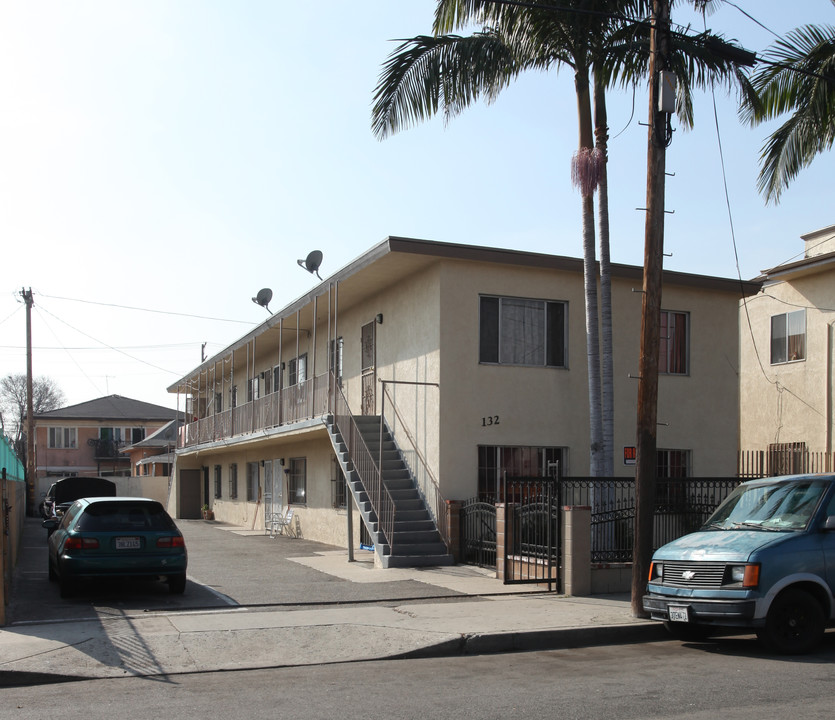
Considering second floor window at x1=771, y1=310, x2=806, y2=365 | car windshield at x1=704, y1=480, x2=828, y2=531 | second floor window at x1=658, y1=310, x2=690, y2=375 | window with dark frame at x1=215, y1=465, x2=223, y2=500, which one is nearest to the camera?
car windshield at x1=704, y1=480, x2=828, y2=531

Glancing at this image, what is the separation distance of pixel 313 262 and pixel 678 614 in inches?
587

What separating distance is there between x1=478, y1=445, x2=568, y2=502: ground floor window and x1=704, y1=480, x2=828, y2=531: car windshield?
683 cm

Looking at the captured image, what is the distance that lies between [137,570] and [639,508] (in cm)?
694

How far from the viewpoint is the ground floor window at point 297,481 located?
25438mm

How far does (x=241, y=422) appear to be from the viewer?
27.9 metres

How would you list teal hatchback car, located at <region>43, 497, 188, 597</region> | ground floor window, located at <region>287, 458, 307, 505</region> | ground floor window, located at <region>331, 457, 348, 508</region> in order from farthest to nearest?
1. ground floor window, located at <region>287, 458, 307, 505</region>
2. ground floor window, located at <region>331, 457, 348, 508</region>
3. teal hatchback car, located at <region>43, 497, 188, 597</region>

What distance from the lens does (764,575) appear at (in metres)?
9.08

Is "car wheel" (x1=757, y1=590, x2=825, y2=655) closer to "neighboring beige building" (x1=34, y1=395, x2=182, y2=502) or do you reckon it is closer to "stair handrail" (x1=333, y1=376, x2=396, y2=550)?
"stair handrail" (x1=333, y1=376, x2=396, y2=550)

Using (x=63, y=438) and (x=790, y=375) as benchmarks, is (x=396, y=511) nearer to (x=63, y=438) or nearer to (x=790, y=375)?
(x=790, y=375)

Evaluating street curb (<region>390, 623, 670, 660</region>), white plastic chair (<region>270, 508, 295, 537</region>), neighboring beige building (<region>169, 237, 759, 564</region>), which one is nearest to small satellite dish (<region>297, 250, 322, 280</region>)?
neighboring beige building (<region>169, 237, 759, 564</region>)

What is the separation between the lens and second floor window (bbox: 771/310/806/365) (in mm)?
25297

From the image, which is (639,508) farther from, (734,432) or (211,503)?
(211,503)

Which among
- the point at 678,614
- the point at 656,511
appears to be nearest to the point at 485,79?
the point at 656,511

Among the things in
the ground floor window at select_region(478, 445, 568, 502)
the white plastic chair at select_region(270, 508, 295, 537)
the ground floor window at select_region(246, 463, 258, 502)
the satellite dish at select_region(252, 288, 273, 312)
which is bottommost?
the white plastic chair at select_region(270, 508, 295, 537)
